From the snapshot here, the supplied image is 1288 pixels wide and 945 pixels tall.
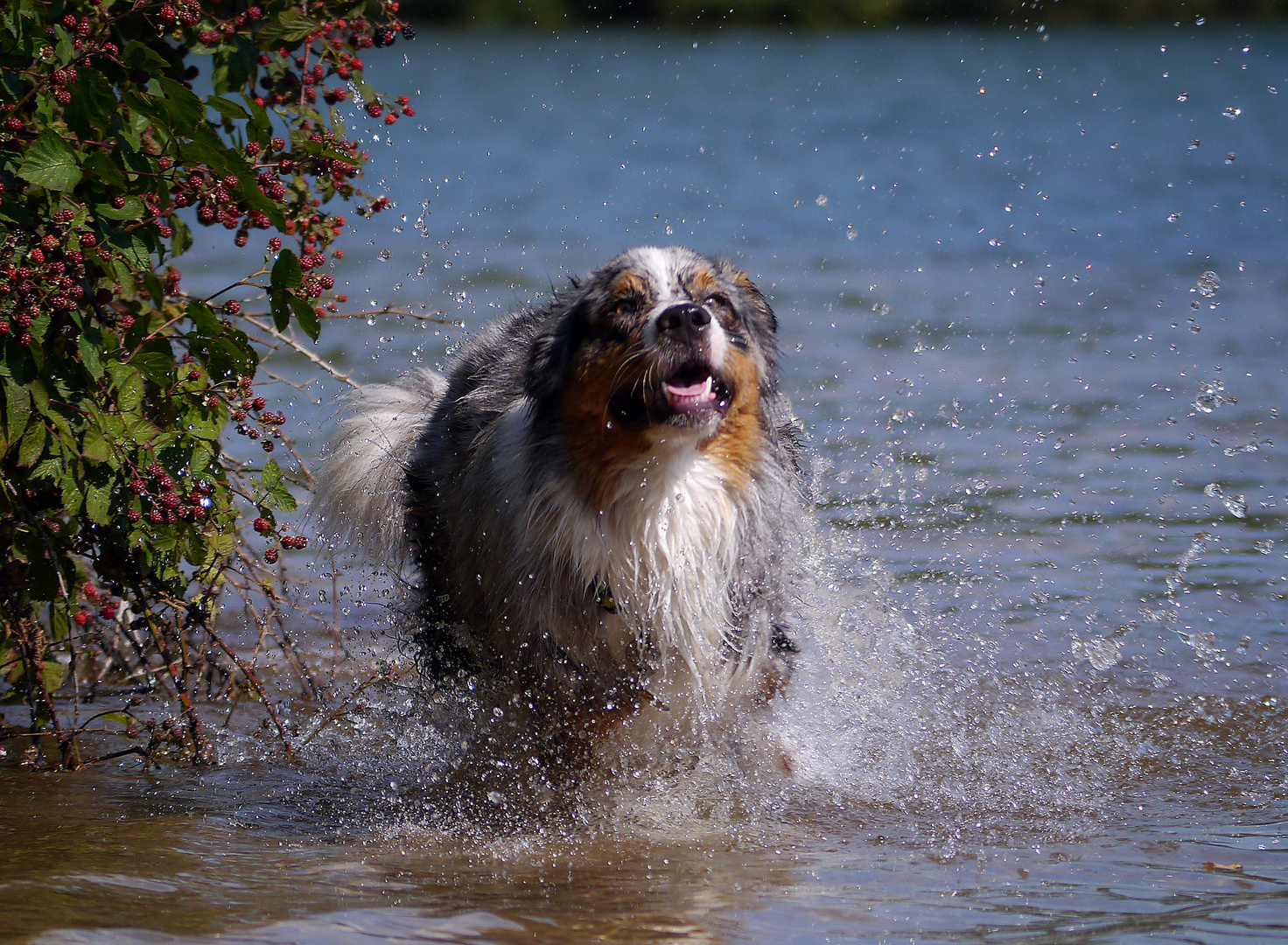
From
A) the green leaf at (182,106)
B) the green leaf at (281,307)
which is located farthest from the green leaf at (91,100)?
the green leaf at (281,307)

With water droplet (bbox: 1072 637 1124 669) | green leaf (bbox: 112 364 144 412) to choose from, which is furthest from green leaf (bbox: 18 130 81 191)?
water droplet (bbox: 1072 637 1124 669)

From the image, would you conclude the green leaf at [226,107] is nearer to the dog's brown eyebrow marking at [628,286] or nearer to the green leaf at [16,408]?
the green leaf at [16,408]

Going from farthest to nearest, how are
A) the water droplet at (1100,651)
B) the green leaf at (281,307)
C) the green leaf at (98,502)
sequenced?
the water droplet at (1100,651)
the green leaf at (281,307)
the green leaf at (98,502)

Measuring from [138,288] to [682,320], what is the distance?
1.78 m

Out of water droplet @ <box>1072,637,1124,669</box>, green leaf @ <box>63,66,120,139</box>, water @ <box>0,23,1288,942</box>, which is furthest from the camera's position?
water droplet @ <box>1072,637,1124,669</box>

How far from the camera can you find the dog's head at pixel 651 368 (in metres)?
3.62

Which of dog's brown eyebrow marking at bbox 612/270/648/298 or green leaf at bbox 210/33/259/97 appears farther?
green leaf at bbox 210/33/259/97

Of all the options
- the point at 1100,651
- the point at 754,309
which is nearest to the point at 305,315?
the point at 754,309

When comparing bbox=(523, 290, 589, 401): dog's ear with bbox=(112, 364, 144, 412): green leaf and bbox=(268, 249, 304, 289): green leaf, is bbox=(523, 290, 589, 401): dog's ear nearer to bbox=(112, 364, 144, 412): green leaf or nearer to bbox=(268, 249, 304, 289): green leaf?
bbox=(268, 249, 304, 289): green leaf

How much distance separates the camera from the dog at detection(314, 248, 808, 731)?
12.2 feet

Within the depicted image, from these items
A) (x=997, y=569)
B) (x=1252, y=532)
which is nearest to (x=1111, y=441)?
(x=1252, y=532)

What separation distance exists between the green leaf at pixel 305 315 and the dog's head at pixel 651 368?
66 cm

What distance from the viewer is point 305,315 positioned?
367cm

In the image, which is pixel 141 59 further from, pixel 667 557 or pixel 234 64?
pixel 667 557
